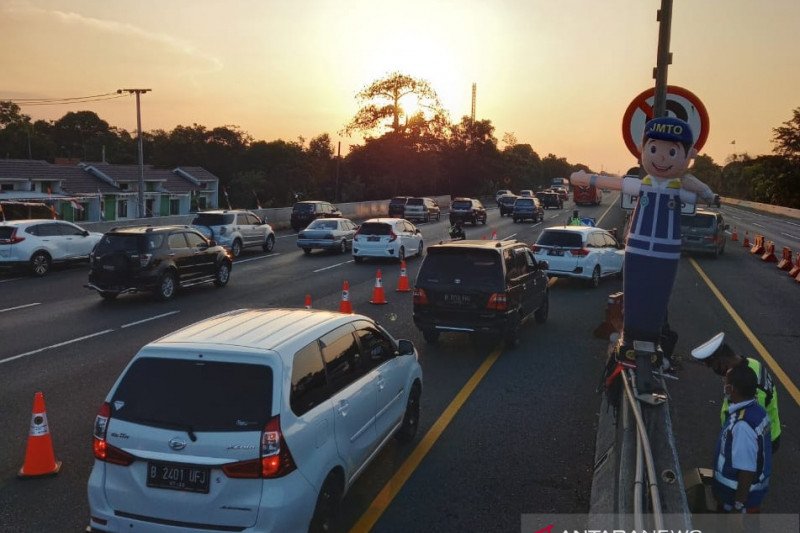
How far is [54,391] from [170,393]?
563 cm

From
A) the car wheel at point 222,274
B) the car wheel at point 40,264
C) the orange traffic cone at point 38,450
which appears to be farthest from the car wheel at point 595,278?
the car wheel at point 40,264

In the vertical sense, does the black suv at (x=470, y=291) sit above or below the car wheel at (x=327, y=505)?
above

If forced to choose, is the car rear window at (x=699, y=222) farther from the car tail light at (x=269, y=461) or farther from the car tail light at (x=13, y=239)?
the car tail light at (x=269, y=461)

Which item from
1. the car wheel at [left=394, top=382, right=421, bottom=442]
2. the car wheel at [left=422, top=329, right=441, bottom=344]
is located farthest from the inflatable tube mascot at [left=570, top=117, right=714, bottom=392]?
the car wheel at [left=422, top=329, right=441, bottom=344]

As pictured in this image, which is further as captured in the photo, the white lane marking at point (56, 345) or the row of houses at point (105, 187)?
the row of houses at point (105, 187)

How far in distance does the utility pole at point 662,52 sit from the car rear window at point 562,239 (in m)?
9.31

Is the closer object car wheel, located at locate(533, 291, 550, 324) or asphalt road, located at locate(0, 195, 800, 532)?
asphalt road, located at locate(0, 195, 800, 532)

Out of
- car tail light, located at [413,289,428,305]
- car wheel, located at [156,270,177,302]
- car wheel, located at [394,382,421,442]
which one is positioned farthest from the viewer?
car wheel, located at [156,270,177,302]

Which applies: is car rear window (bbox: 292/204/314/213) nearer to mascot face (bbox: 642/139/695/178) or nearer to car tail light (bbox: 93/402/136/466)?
mascot face (bbox: 642/139/695/178)

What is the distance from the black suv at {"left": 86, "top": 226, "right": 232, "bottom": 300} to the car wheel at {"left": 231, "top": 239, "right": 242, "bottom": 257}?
361 inches

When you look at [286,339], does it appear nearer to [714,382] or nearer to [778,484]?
[778,484]

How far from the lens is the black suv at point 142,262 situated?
54.6 feet

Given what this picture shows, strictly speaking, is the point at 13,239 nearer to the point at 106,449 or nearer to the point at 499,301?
the point at 499,301

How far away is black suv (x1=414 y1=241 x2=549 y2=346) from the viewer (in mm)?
11539
